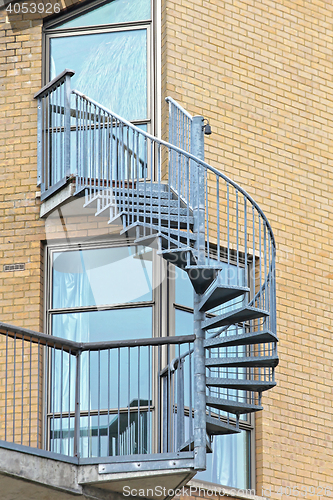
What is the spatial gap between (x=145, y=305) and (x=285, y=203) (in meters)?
2.15

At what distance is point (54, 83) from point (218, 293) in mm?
3308

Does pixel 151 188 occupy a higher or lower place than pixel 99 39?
lower

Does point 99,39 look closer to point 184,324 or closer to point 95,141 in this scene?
point 95,141

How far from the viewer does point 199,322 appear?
8992 millimetres

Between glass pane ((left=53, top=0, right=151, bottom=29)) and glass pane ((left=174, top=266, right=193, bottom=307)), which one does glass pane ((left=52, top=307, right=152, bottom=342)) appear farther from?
glass pane ((left=53, top=0, right=151, bottom=29))

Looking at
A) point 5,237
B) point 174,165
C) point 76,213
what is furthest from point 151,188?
→ point 5,237

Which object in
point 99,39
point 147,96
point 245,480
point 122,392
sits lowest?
point 245,480

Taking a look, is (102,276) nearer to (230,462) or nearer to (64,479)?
(230,462)

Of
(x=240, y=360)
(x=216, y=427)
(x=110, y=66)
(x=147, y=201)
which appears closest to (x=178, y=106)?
(x=147, y=201)

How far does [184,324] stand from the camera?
1006 cm

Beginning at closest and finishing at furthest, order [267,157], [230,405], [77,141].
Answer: [230,405], [77,141], [267,157]

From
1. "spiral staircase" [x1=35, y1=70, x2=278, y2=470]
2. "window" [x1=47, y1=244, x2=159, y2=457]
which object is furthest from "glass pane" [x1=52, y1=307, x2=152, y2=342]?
"spiral staircase" [x1=35, y1=70, x2=278, y2=470]

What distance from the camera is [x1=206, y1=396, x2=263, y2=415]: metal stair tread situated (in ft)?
29.0

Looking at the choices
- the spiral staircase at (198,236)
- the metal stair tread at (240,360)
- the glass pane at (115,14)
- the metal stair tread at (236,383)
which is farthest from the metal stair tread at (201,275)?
the glass pane at (115,14)
